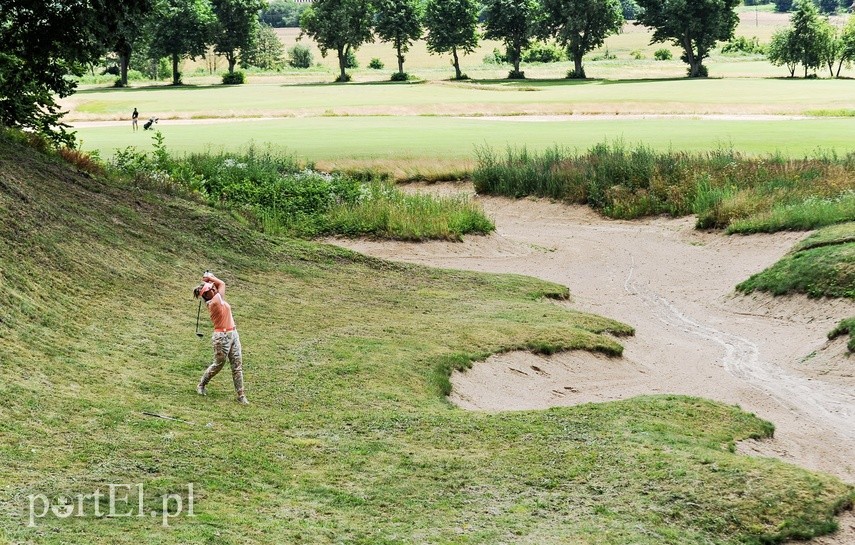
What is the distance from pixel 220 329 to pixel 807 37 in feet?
404

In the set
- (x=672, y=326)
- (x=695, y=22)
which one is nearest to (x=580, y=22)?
(x=695, y=22)

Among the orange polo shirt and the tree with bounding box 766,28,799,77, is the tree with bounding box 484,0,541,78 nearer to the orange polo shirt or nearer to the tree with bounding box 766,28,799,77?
the tree with bounding box 766,28,799,77

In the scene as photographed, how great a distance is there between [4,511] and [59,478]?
3.24 feet

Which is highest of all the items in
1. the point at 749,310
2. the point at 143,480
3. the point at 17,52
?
the point at 17,52

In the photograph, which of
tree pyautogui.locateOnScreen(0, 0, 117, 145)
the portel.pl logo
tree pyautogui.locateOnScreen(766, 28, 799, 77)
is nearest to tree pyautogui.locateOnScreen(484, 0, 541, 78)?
tree pyautogui.locateOnScreen(766, 28, 799, 77)

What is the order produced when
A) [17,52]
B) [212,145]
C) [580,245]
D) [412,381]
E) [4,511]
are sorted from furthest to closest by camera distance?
1. [212,145]
2. [580,245]
3. [17,52]
4. [412,381]
5. [4,511]

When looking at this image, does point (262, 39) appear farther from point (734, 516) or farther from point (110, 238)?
point (734, 516)

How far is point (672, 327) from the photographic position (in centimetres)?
A: 2425

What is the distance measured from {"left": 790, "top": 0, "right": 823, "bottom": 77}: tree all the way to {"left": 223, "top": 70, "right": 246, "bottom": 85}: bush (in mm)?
59985

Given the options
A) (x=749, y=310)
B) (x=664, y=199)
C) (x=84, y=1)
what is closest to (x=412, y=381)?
(x=749, y=310)

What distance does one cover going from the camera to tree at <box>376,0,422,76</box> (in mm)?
137125

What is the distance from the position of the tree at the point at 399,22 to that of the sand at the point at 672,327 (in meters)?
101

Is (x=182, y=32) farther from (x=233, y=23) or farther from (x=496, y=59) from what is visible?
(x=496, y=59)

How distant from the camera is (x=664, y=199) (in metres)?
37.1
